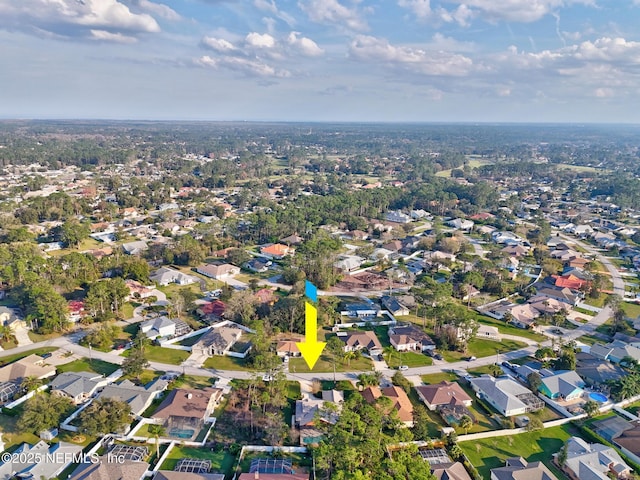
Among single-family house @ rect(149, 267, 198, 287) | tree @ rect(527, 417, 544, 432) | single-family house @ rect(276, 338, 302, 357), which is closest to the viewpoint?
tree @ rect(527, 417, 544, 432)

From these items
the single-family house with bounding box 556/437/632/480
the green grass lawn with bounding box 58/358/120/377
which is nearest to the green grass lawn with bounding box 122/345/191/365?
the green grass lawn with bounding box 58/358/120/377

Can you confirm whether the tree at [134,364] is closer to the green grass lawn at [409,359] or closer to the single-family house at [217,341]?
the single-family house at [217,341]

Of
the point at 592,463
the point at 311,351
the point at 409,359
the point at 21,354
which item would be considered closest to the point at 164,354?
the point at 21,354

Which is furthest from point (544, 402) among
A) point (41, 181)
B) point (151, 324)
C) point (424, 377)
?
point (41, 181)

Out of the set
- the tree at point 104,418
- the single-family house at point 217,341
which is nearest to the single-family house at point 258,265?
the single-family house at point 217,341

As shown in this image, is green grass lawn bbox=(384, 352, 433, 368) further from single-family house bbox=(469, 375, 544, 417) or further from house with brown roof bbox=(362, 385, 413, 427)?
house with brown roof bbox=(362, 385, 413, 427)
